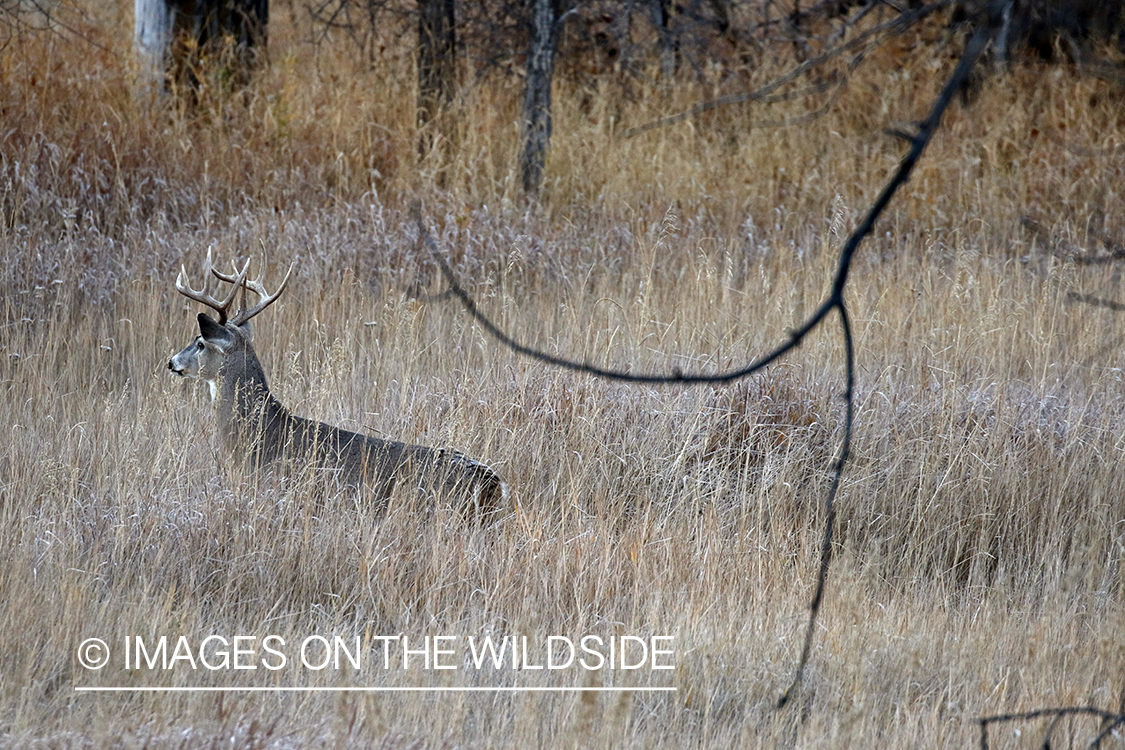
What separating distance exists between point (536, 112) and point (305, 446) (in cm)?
A: 507

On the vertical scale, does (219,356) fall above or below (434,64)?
below

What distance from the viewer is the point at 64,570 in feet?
12.4

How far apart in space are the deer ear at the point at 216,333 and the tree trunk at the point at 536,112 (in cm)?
407

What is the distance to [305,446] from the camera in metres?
4.78

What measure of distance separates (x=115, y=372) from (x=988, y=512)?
15.3 ft

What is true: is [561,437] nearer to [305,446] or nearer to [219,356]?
[305,446]

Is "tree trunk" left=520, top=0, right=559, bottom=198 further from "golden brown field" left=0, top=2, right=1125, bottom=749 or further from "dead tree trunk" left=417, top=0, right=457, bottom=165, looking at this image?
"dead tree trunk" left=417, top=0, right=457, bottom=165

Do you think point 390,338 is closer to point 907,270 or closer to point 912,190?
point 907,270

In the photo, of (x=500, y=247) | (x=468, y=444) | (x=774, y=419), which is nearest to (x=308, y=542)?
(x=468, y=444)

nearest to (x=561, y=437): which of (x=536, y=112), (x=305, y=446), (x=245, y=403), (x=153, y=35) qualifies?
(x=305, y=446)

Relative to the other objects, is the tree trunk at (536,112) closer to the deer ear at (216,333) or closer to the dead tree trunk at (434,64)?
the dead tree trunk at (434,64)

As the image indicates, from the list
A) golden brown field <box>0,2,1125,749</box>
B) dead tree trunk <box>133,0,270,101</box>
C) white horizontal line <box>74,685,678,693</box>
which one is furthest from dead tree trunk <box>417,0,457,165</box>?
white horizontal line <box>74,685,678,693</box>

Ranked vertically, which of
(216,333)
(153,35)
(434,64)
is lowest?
(216,333)

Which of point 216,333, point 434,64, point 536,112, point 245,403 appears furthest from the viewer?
point 434,64
